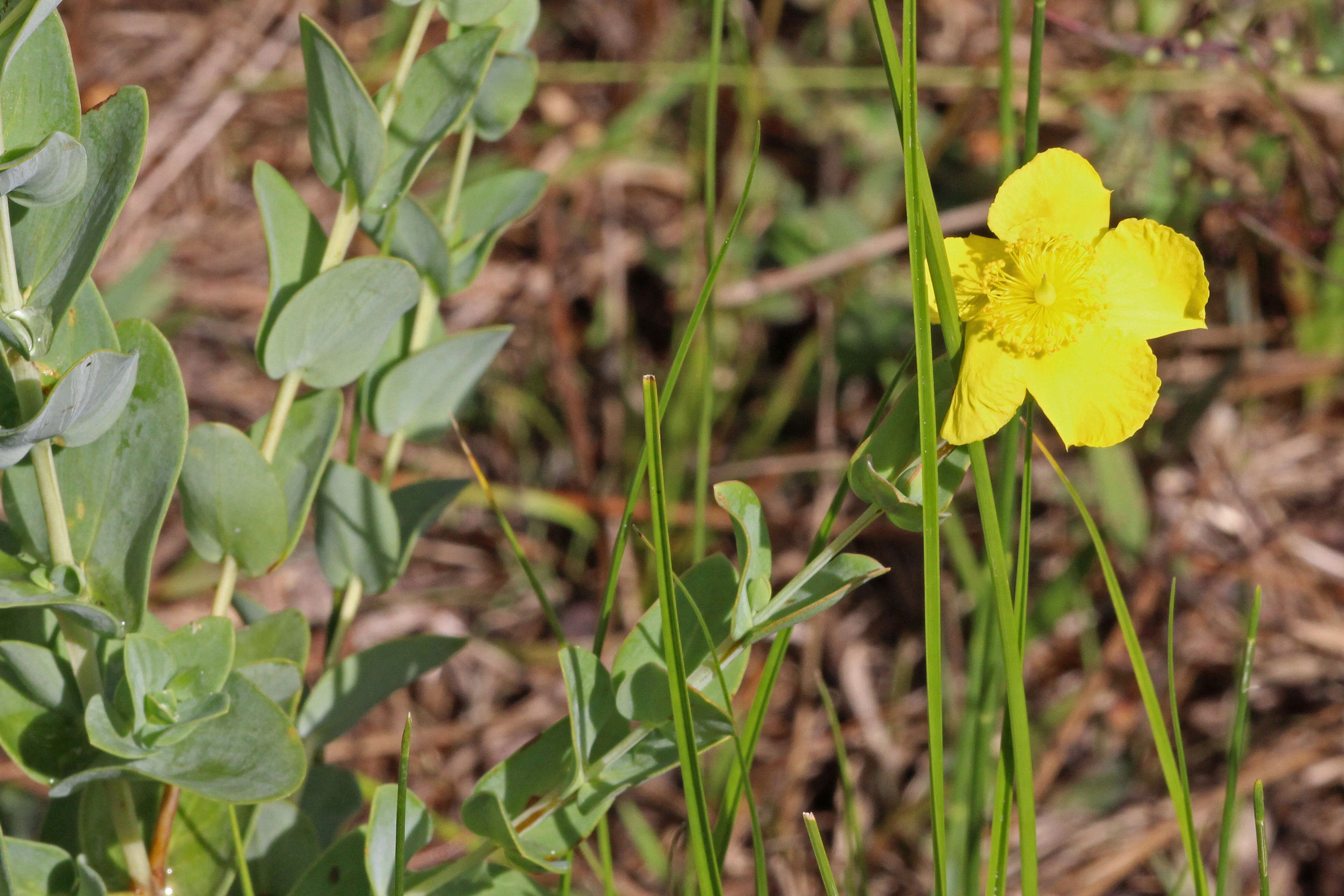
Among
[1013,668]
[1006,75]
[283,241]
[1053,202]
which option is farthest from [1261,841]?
[283,241]

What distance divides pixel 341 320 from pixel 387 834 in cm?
33

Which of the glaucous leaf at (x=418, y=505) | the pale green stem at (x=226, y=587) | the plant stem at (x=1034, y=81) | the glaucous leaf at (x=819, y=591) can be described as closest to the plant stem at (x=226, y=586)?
the pale green stem at (x=226, y=587)

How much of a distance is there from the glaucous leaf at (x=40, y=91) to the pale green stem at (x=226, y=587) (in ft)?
0.94

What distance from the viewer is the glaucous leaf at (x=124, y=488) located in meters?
0.63

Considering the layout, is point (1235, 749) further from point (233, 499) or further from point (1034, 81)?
point (233, 499)

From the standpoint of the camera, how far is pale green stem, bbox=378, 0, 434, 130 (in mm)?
696

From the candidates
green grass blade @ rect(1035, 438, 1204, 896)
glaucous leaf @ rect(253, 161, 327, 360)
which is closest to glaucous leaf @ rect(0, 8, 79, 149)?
glaucous leaf @ rect(253, 161, 327, 360)

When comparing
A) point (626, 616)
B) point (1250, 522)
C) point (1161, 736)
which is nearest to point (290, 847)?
point (1161, 736)

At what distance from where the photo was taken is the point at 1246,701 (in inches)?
26.9

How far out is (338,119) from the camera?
2.27 ft

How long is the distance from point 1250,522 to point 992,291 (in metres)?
1.26

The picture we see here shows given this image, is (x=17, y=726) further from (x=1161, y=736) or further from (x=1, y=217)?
(x=1161, y=736)

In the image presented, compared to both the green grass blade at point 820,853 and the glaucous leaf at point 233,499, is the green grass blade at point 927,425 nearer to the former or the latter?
the green grass blade at point 820,853

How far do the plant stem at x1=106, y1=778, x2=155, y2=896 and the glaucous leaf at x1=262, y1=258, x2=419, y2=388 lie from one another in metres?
0.29
